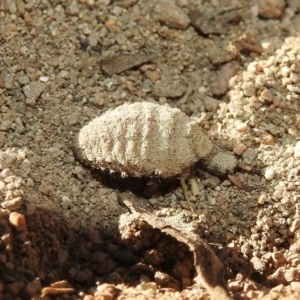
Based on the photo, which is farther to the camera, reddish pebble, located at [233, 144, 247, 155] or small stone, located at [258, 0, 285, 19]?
small stone, located at [258, 0, 285, 19]

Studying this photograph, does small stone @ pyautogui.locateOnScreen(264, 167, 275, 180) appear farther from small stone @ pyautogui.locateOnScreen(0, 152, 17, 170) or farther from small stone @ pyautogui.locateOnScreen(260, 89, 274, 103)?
small stone @ pyautogui.locateOnScreen(0, 152, 17, 170)

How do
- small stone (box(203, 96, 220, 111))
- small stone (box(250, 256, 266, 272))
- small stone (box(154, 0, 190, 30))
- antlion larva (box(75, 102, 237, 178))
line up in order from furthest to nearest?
small stone (box(154, 0, 190, 30)) → small stone (box(203, 96, 220, 111)) → antlion larva (box(75, 102, 237, 178)) → small stone (box(250, 256, 266, 272))

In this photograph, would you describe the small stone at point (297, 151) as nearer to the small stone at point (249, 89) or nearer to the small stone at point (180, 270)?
the small stone at point (249, 89)

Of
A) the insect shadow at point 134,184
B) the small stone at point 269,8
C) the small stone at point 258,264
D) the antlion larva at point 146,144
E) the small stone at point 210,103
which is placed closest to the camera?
the small stone at point 258,264

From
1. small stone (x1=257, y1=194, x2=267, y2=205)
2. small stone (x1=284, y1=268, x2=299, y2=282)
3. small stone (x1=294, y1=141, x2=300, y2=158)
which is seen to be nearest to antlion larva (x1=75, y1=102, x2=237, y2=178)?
small stone (x1=257, y1=194, x2=267, y2=205)

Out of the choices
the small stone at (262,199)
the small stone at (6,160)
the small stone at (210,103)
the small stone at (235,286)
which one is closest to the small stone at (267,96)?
the small stone at (210,103)

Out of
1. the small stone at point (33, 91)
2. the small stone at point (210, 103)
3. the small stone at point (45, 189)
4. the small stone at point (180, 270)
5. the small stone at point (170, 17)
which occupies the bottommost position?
the small stone at point (180, 270)
